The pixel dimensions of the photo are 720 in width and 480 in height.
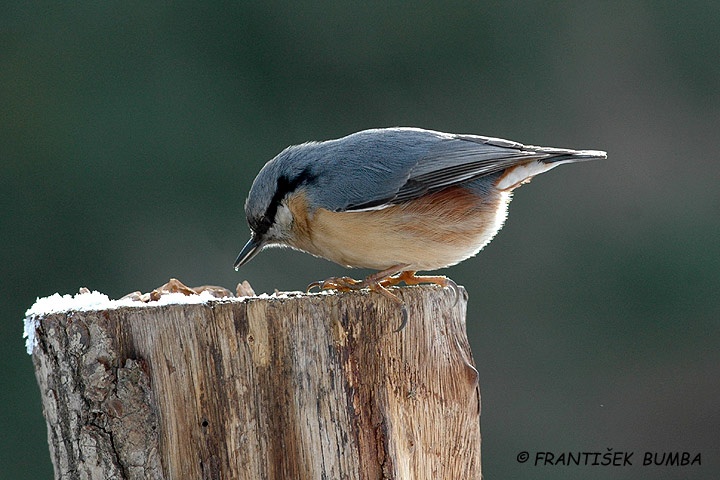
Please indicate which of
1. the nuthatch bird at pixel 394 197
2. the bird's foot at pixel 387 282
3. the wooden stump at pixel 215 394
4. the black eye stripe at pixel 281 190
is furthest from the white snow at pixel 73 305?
the black eye stripe at pixel 281 190

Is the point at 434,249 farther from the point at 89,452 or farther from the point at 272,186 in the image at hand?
the point at 89,452

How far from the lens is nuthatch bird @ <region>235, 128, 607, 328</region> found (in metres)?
2.87

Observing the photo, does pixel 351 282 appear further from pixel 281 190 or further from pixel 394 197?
pixel 281 190

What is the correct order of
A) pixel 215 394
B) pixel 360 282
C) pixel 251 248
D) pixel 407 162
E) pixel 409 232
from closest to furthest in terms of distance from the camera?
pixel 215 394 < pixel 360 282 < pixel 409 232 < pixel 407 162 < pixel 251 248

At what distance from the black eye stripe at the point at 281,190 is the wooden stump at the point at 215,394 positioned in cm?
90

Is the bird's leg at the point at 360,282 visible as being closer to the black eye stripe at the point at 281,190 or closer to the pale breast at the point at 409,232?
the pale breast at the point at 409,232

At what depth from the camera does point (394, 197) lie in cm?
291

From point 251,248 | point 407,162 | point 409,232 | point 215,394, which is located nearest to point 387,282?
point 409,232

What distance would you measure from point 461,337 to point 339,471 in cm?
53

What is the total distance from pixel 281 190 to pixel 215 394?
3.59 ft

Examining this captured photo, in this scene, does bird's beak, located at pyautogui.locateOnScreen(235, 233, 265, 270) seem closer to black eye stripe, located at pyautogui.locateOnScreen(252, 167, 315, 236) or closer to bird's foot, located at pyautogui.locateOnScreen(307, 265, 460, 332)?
black eye stripe, located at pyautogui.locateOnScreen(252, 167, 315, 236)

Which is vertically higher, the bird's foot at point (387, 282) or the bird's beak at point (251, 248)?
the bird's beak at point (251, 248)

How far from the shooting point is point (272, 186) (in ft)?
10.0

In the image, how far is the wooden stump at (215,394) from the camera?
2059mm
